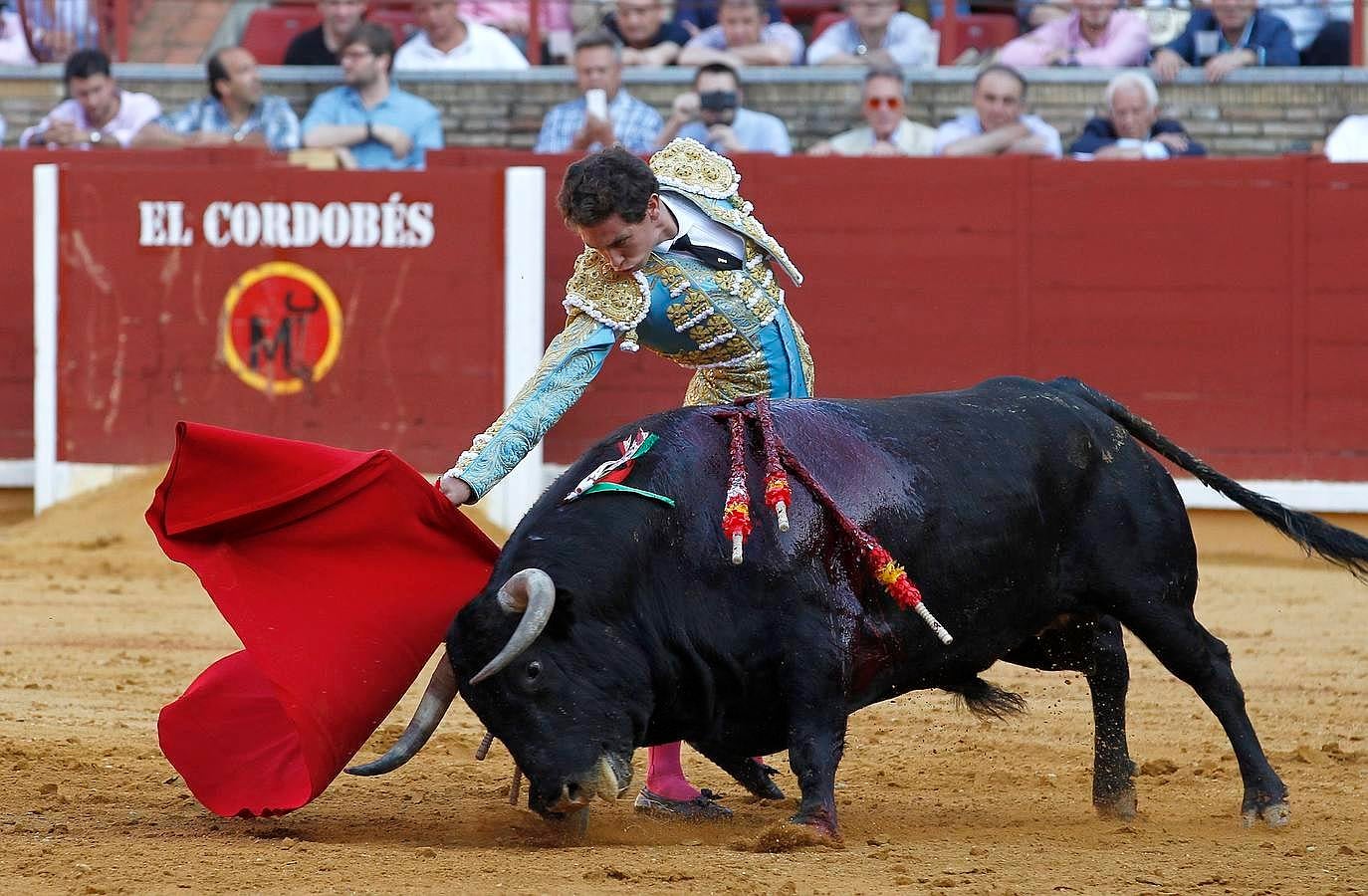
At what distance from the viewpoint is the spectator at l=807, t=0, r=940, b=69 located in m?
8.84

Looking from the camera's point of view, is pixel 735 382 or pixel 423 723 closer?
pixel 423 723

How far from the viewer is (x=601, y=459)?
348 centimetres

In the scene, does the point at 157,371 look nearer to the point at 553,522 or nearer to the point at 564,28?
the point at 564,28

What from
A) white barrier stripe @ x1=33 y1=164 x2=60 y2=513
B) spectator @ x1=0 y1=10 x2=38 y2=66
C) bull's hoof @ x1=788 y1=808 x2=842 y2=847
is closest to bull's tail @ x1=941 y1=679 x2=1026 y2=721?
bull's hoof @ x1=788 y1=808 x2=842 y2=847

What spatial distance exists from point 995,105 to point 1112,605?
4.44 m

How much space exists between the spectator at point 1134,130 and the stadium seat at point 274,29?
417cm

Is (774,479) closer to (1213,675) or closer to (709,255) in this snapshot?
(709,255)

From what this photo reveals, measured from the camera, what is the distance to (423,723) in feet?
10.9

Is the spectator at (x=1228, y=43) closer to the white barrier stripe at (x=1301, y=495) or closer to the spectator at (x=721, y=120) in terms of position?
the spectator at (x=721, y=120)

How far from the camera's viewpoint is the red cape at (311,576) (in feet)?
11.4

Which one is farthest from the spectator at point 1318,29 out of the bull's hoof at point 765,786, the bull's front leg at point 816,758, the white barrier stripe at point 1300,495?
the bull's front leg at point 816,758

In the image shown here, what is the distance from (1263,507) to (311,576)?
186 cm

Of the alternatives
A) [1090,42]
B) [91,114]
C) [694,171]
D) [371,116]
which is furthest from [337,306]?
[694,171]

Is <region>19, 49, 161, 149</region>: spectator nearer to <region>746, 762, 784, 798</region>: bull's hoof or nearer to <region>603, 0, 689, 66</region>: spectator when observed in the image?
<region>603, 0, 689, 66</region>: spectator
